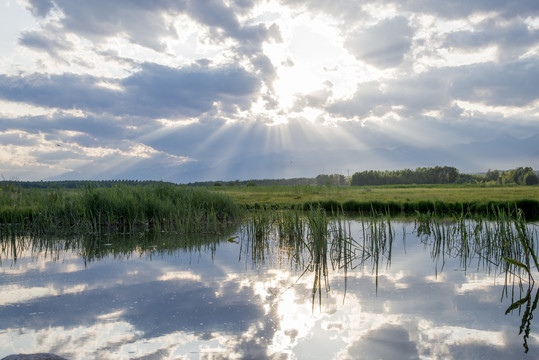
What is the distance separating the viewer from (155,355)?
440 cm

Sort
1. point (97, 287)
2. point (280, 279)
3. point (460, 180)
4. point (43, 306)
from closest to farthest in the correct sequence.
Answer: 1. point (43, 306)
2. point (97, 287)
3. point (280, 279)
4. point (460, 180)

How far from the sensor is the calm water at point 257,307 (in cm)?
462

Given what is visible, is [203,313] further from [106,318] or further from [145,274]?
[145,274]

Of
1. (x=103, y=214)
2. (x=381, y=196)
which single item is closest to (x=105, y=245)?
(x=103, y=214)

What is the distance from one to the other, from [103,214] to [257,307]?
1079 cm

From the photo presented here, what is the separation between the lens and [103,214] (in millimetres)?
14641

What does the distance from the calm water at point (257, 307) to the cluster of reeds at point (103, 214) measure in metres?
4.11

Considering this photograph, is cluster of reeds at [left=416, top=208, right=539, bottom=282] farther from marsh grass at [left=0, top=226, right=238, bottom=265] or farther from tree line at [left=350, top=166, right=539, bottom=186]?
tree line at [left=350, top=166, right=539, bottom=186]

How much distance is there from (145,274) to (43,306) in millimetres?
2282

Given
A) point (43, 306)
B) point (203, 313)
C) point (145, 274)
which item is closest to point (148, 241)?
point (145, 274)

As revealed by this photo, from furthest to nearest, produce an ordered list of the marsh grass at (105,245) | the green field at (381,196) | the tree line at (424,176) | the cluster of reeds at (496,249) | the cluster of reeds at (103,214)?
the tree line at (424,176) < the green field at (381,196) < the cluster of reeds at (103,214) < the marsh grass at (105,245) < the cluster of reeds at (496,249)

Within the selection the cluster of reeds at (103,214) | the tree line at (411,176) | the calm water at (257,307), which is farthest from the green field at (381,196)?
the tree line at (411,176)

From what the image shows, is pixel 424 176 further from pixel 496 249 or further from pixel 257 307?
pixel 257 307

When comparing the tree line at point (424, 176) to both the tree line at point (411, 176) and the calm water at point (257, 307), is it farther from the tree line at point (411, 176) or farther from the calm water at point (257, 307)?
the calm water at point (257, 307)
